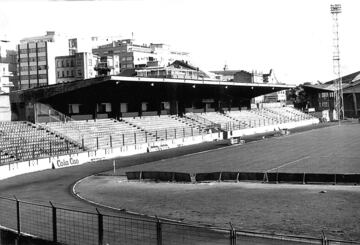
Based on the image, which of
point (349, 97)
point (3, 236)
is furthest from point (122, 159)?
point (349, 97)

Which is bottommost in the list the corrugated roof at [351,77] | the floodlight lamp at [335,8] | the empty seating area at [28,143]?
the empty seating area at [28,143]

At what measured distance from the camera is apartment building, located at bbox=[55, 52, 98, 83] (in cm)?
16138

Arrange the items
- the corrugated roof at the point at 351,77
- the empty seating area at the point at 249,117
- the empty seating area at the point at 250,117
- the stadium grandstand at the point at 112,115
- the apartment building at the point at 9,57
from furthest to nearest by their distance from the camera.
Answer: the corrugated roof at the point at 351,77 < the apartment building at the point at 9,57 < the empty seating area at the point at 250,117 < the empty seating area at the point at 249,117 < the stadium grandstand at the point at 112,115

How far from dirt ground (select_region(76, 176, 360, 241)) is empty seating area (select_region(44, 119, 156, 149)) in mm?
22632

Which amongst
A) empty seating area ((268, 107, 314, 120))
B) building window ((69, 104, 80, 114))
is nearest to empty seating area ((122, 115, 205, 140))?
building window ((69, 104, 80, 114))

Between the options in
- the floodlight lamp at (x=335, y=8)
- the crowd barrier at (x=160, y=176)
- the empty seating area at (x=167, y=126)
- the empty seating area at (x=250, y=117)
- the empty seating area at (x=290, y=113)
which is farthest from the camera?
the floodlight lamp at (x=335, y=8)

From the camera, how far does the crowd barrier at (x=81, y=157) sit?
138 ft

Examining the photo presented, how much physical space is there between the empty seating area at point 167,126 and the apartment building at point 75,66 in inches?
3337

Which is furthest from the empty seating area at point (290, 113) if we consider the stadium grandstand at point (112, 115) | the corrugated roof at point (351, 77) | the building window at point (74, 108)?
the building window at point (74, 108)

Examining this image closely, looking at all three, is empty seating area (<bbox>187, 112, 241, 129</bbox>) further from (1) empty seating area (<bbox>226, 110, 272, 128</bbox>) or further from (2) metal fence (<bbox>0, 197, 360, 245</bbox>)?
(2) metal fence (<bbox>0, 197, 360, 245</bbox>)

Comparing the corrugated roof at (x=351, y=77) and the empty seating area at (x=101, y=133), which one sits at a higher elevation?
the corrugated roof at (x=351, y=77)

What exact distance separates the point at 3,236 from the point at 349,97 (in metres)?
150

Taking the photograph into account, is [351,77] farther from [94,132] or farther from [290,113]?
[94,132]

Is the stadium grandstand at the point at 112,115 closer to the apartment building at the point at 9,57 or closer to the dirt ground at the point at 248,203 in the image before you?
the dirt ground at the point at 248,203
